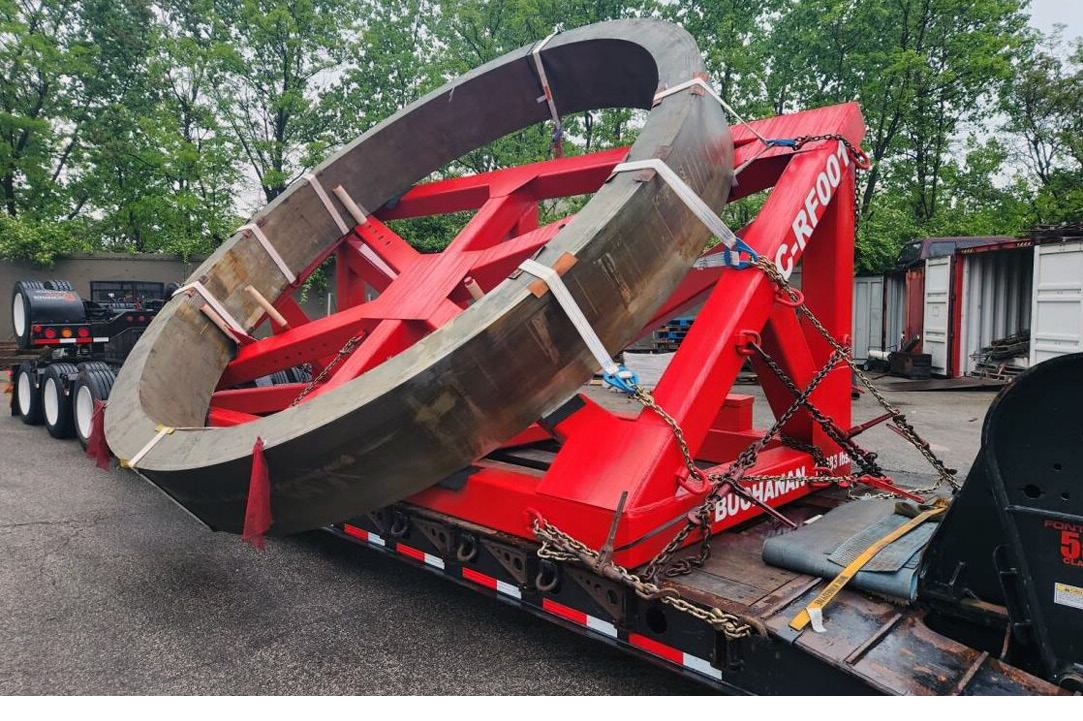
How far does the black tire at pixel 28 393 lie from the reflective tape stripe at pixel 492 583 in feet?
28.2

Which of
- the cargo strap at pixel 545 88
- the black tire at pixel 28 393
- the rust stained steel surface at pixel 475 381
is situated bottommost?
the black tire at pixel 28 393

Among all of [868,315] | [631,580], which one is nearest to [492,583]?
[631,580]

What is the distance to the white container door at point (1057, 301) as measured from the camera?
33.5ft

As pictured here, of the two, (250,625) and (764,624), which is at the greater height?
(764,624)

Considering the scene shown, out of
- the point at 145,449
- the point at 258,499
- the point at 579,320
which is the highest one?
the point at 579,320

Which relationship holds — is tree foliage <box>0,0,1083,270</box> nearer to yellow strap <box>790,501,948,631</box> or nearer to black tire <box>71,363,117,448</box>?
black tire <box>71,363,117,448</box>

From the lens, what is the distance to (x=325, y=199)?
5.18 m

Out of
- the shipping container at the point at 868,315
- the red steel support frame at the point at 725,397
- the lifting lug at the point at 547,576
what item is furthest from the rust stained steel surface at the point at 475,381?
the shipping container at the point at 868,315

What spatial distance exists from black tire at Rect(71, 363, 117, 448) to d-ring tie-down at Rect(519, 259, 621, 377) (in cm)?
701

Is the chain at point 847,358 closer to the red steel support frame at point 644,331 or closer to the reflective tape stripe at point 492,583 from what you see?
the red steel support frame at point 644,331

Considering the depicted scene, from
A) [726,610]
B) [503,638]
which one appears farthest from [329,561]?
[726,610]

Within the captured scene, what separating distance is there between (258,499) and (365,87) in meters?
21.6

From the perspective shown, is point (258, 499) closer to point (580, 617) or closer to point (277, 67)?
point (580, 617)

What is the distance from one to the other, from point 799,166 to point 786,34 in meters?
20.7
